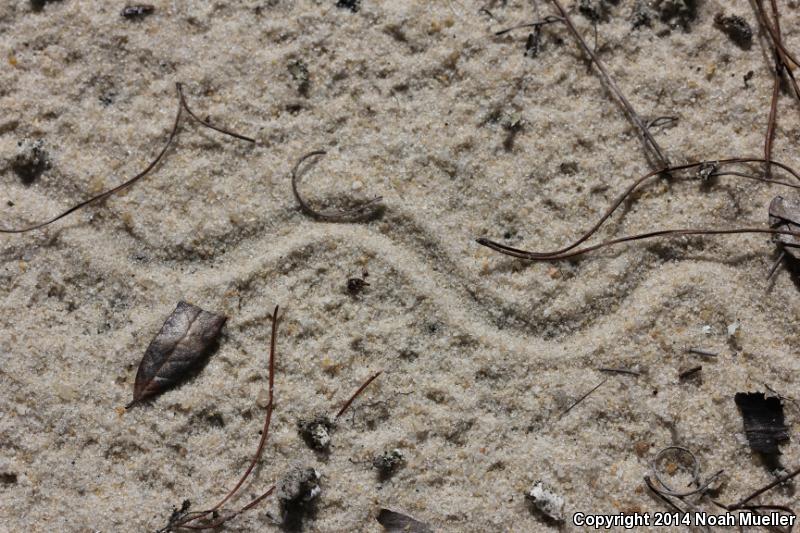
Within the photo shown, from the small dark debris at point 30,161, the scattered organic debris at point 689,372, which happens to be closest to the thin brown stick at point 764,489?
the scattered organic debris at point 689,372

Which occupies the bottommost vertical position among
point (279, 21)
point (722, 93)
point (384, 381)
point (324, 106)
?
point (384, 381)

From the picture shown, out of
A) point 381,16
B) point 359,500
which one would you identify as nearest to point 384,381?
point 359,500

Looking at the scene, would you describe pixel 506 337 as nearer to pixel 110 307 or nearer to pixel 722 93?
pixel 722 93

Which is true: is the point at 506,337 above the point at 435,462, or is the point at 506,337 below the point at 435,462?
above

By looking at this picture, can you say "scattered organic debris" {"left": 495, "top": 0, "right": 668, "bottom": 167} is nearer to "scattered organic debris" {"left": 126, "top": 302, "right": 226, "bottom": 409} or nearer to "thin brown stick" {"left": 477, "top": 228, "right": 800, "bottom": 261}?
"thin brown stick" {"left": 477, "top": 228, "right": 800, "bottom": 261}

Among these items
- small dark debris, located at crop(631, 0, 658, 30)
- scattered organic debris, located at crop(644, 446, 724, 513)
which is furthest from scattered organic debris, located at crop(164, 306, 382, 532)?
small dark debris, located at crop(631, 0, 658, 30)

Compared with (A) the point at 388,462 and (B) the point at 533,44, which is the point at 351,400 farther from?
(B) the point at 533,44

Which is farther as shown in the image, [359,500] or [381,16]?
[381,16]
